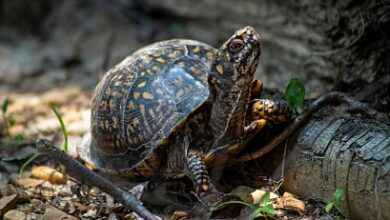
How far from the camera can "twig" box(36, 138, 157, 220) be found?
2.45 metres

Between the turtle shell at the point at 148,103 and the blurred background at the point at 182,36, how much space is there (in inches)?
38.8

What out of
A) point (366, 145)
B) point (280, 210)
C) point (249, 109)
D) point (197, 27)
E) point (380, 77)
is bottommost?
point (280, 210)

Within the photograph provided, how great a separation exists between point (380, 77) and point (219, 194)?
1380mm

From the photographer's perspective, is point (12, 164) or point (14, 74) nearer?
point (12, 164)

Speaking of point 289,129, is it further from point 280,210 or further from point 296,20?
point 296,20

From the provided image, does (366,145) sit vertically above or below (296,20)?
below

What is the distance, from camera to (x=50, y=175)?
324cm

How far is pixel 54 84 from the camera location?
5441 millimetres

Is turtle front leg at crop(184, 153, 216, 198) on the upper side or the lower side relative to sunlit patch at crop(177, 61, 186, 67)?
lower

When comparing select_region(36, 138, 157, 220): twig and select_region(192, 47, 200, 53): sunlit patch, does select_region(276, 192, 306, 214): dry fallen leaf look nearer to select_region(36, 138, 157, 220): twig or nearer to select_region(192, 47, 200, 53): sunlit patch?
select_region(36, 138, 157, 220): twig

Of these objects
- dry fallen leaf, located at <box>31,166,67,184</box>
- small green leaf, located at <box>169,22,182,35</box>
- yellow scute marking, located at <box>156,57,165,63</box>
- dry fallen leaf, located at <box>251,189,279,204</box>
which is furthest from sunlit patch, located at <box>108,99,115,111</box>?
small green leaf, located at <box>169,22,182,35</box>

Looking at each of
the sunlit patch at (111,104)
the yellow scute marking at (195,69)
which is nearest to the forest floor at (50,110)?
the sunlit patch at (111,104)

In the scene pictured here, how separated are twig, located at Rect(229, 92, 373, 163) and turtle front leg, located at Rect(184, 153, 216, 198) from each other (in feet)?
0.71

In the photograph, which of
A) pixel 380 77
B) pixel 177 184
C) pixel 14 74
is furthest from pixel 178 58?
pixel 14 74
